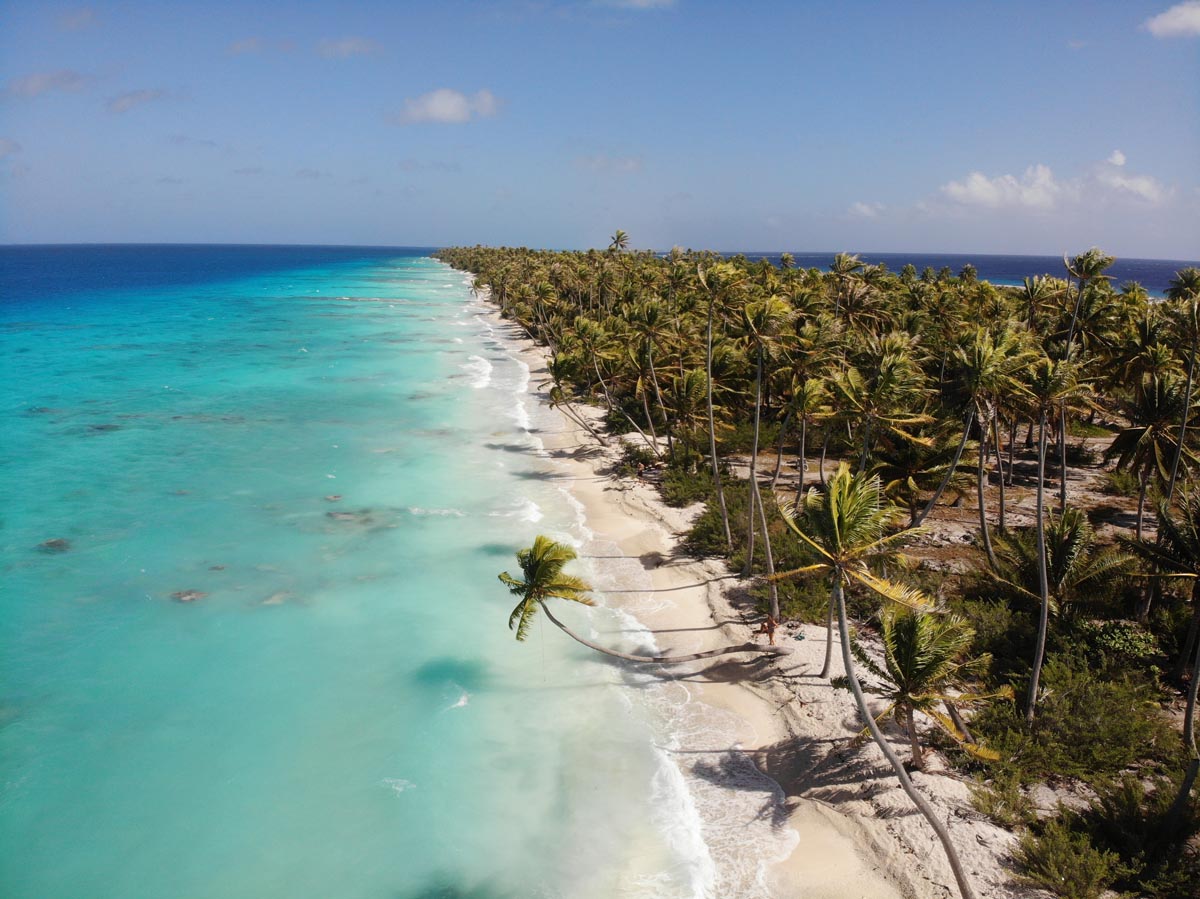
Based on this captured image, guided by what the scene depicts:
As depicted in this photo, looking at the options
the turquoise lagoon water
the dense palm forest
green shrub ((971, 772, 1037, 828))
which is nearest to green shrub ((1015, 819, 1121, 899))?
the dense palm forest

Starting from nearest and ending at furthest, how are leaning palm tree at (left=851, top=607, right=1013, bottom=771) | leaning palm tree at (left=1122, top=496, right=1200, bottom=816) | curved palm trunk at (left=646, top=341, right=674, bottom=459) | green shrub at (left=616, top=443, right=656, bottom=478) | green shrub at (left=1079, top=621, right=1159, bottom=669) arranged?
leaning palm tree at (left=851, top=607, right=1013, bottom=771), leaning palm tree at (left=1122, top=496, right=1200, bottom=816), green shrub at (left=1079, top=621, right=1159, bottom=669), curved palm trunk at (left=646, top=341, right=674, bottom=459), green shrub at (left=616, top=443, right=656, bottom=478)

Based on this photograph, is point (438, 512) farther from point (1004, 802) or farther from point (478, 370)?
point (478, 370)

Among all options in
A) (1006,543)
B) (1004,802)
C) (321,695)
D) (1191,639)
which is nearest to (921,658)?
(1004,802)

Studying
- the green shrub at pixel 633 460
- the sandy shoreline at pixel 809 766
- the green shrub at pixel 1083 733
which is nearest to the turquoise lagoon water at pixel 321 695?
the sandy shoreline at pixel 809 766

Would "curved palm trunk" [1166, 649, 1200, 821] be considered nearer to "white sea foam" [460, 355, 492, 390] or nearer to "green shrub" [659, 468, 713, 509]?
"green shrub" [659, 468, 713, 509]

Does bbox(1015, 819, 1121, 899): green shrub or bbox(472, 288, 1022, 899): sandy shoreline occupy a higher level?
bbox(1015, 819, 1121, 899): green shrub

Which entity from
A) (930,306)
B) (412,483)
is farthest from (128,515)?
(930,306)
